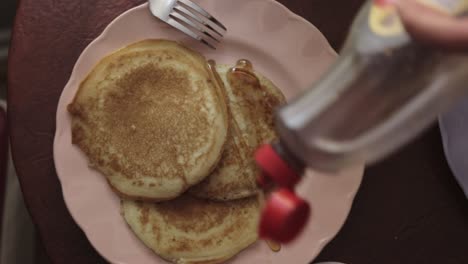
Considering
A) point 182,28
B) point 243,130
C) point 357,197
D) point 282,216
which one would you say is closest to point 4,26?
point 182,28

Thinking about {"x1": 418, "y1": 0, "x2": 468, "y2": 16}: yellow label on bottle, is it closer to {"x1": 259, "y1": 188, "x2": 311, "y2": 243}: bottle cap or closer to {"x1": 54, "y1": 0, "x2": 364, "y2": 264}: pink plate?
{"x1": 259, "y1": 188, "x2": 311, "y2": 243}: bottle cap

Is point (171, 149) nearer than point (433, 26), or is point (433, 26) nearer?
point (433, 26)

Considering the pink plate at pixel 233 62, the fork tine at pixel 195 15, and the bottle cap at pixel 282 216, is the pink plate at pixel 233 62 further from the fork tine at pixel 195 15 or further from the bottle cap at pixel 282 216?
the bottle cap at pixel 282 216

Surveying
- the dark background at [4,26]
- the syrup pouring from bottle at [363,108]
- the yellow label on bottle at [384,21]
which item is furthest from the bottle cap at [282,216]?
the dark background at [4,26]

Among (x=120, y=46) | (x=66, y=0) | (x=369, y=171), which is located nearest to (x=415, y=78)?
(x=369, y=171)

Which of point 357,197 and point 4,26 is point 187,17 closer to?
point 357,197

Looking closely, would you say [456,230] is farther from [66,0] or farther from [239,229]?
[66,0]
